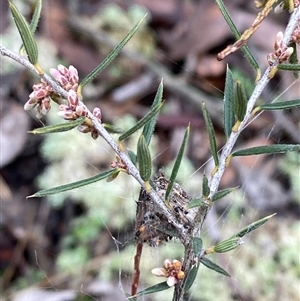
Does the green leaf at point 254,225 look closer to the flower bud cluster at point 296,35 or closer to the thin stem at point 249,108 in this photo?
the thin stem at point 249,108

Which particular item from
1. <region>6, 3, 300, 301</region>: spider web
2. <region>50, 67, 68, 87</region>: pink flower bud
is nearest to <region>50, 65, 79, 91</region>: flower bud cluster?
<region>50, 67, 68, 87</region>: pink flower bud

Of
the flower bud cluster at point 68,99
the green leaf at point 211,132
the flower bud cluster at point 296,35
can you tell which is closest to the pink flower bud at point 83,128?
the flower bud cluster at point 68,99

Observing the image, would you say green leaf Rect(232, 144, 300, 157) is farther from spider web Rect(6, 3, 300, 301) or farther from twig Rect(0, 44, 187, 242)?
spider web Rect(6, 3, 300, 301)

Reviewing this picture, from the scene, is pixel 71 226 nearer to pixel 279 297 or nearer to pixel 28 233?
pixel 28 233

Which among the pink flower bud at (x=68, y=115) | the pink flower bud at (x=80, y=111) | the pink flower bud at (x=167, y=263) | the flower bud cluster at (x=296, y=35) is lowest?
the pink flower bud at (x=167, y=263)

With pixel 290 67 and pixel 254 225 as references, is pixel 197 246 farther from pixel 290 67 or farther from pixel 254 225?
pixel 290 67

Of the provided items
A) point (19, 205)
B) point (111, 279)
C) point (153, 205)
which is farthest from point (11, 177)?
point (153, 205)
